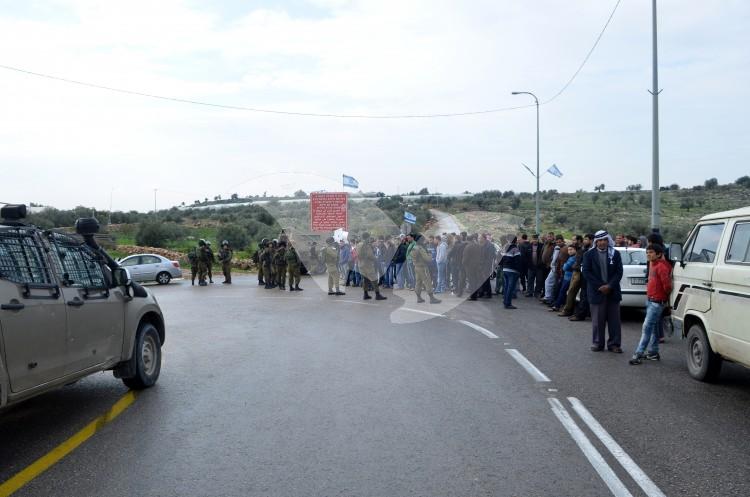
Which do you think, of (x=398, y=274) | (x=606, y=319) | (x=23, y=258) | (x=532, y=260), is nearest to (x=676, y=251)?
(x=606, y=319)

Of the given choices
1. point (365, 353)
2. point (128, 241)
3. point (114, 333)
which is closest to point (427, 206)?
point (365, 353)

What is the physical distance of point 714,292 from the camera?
738 centimetres

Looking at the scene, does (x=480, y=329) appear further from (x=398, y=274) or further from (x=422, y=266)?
(x=398, y=274)

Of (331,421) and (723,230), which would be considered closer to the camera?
(331,421)

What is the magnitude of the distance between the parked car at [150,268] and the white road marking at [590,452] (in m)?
23.7

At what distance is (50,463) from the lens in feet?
15.8

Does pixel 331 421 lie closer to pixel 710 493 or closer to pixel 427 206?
pixel 710 493

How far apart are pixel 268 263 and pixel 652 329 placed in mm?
17068

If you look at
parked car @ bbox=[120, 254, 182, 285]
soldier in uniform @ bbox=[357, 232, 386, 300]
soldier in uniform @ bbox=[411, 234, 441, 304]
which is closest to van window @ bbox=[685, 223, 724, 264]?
soldier in uniform @ bbox=[411, 234, 441, 304]

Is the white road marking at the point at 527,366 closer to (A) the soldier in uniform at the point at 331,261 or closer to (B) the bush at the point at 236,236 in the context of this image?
(A) the soldier in uniform at the point at 331,261

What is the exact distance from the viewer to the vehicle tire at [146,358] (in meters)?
7.09

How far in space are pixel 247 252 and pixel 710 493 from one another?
1724 inches

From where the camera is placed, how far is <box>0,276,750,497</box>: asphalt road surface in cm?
449

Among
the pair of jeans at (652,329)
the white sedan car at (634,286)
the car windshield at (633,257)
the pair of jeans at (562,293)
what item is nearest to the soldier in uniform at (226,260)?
the pair of jeans at (562,293)
